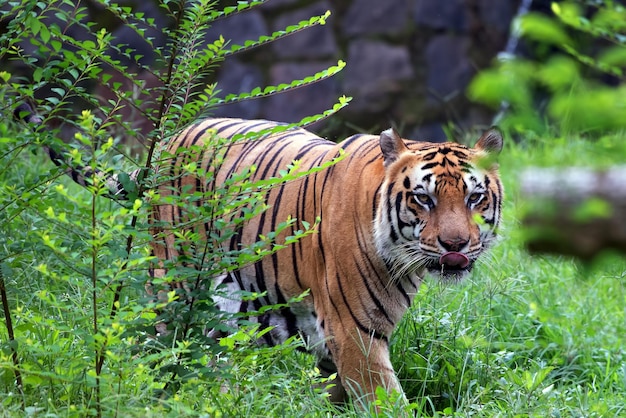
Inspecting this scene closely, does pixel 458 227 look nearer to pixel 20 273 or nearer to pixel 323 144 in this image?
pixel 323 144

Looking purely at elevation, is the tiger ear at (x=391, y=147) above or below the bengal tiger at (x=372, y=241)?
Result: above

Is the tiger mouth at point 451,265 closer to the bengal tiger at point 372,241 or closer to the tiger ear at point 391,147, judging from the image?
the bengal tiger at point 372,241

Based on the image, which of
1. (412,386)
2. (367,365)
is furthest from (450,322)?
(367,365)

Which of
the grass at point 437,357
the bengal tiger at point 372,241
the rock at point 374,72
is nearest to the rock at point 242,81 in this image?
the rock at point 374,72

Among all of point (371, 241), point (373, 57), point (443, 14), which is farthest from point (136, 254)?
point (443, 14)

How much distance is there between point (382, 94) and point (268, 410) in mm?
5926

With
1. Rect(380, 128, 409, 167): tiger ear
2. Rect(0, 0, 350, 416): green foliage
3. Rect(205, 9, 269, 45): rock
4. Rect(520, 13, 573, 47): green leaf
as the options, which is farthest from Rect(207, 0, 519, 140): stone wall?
Rect(520, 13, 573, 47): green leaf

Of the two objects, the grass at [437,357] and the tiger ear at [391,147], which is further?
the tiger ear at [391,147]

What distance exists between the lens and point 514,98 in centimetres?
121

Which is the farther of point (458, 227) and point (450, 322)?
point (450, 322)

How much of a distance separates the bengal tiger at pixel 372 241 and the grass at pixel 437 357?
183 mm

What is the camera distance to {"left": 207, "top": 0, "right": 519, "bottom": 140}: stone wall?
28.0 feet

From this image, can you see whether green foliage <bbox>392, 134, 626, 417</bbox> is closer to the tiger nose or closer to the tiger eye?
the tiger eye

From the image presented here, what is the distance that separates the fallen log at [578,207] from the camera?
1.16 meters
